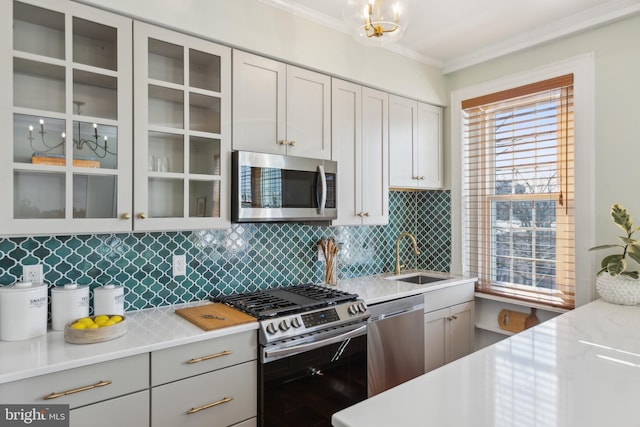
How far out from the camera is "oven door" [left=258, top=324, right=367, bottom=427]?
6.13 feet

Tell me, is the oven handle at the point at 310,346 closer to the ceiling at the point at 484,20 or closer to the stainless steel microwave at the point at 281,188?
the stainless steel microwave at the point at 281,188

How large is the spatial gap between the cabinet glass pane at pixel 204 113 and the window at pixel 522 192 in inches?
86.5

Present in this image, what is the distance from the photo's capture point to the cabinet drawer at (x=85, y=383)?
1336 millimetres

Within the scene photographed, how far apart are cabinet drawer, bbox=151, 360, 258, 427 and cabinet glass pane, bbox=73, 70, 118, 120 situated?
1.26 metres

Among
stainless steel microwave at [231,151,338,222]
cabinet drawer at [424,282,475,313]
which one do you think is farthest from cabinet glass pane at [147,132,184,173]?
cabinet drawer at [424,282,475,313]

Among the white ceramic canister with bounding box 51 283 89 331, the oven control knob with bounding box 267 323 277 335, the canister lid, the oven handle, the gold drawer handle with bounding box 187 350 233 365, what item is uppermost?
the canister lid

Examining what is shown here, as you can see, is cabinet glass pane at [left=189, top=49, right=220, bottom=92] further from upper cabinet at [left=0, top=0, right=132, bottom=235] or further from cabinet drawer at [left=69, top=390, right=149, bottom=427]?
cabinet drawer at [left=69, top=390, right=149, bottom=427]

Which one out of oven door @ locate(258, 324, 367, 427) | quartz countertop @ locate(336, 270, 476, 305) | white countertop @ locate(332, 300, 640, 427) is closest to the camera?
white countertop @ locate(332, 300, 640, 427)

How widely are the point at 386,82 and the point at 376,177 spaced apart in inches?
28.8

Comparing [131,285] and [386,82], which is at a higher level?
[386,82]

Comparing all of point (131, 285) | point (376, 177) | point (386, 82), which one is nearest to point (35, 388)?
point (131, 285)

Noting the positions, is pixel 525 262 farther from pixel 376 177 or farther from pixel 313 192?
pixel 313 192

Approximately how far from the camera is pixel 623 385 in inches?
49.1

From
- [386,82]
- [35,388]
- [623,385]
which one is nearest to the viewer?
[623,385]
